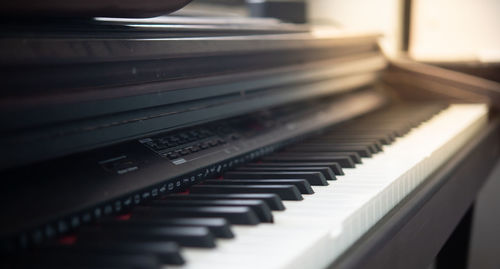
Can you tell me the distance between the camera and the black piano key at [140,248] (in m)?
0.73

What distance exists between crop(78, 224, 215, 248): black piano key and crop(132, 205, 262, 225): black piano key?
8 cm

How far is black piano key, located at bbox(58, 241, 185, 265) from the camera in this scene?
0.73 m

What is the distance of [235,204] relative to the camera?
3.21 ft

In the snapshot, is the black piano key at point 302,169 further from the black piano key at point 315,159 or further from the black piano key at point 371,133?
Answer: the black piano key at point 371,133

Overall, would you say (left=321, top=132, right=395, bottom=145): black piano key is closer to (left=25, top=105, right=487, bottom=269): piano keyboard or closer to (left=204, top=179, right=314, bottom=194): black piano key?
(left=25, top=105, right=487, bottom=269): piano keyboard

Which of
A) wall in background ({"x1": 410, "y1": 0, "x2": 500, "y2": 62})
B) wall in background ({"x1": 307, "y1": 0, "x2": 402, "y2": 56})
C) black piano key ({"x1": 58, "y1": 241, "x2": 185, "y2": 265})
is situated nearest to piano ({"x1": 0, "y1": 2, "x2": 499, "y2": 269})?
black piano key ({"x1": 58, "y1": 241, "x2": 185, "y2": 265})

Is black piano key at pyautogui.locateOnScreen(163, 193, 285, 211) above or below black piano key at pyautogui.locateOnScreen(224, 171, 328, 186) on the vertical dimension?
above

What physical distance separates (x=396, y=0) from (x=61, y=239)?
4136mm

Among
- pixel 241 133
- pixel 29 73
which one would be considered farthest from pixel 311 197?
pixel 29 73

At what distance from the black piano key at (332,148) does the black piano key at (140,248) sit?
0.83 metres

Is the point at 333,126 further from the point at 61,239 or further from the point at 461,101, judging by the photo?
the point at 61,239

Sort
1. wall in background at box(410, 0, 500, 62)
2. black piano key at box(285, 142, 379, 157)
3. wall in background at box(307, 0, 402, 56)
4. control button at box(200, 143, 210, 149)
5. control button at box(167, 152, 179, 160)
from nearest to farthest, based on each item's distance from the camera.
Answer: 1. control button at box(167, 152, 179, 160)
2. control button at box(200, 143, 210, 149)
3. black piano key at box(285, 142, 379, 157)
4. wall in background at box(410, 0, 500, 62)
5. wall in background at box(307, 0, 402, 56)

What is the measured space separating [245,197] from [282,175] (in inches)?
8.5

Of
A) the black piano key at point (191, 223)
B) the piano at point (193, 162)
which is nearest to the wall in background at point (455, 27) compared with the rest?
the piano at point (193, 162)
